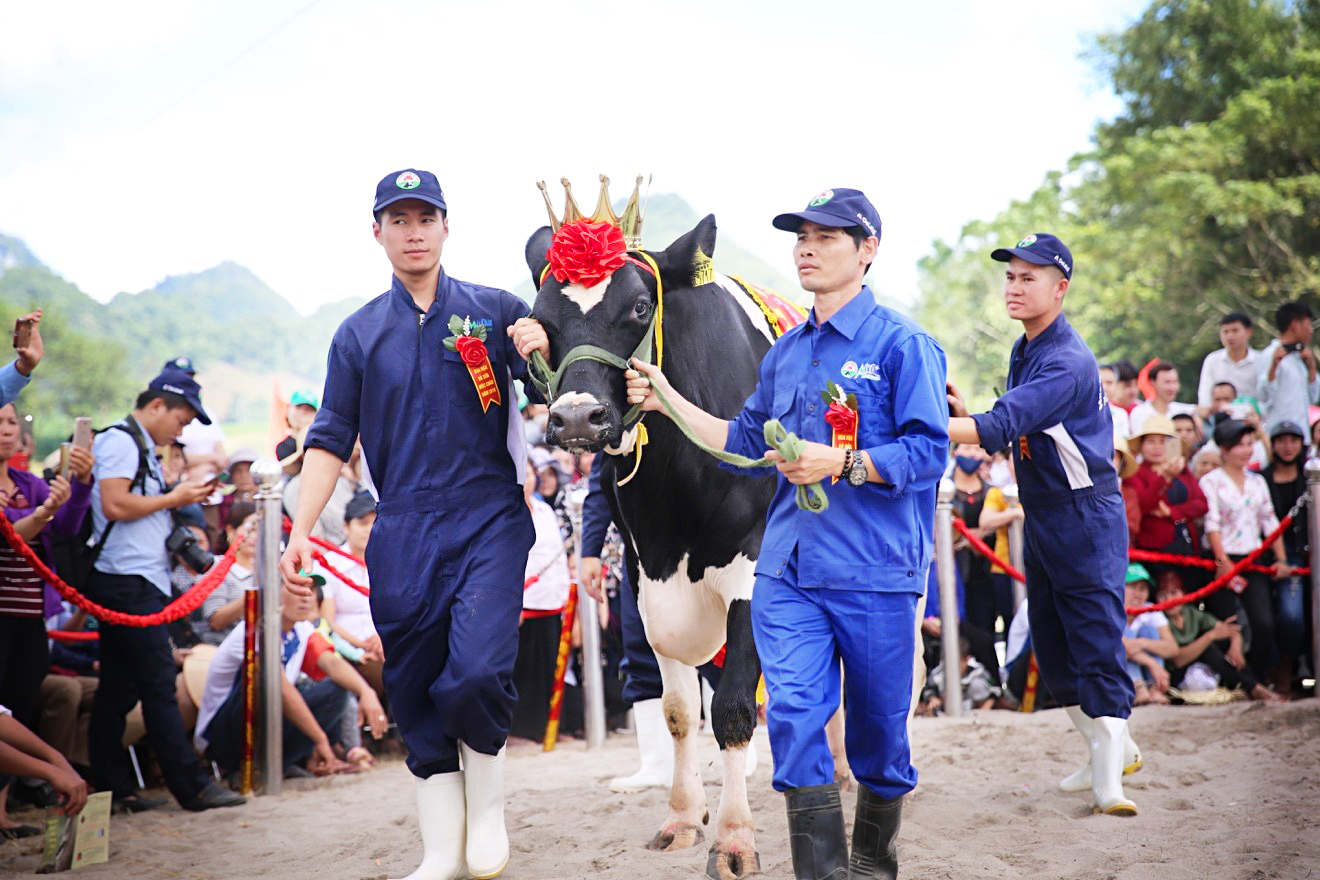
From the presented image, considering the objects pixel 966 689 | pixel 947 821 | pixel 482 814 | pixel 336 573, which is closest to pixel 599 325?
pixel 482 814

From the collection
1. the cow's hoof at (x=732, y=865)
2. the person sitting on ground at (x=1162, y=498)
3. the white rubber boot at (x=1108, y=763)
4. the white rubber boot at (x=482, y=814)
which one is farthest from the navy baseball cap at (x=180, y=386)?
the person sitting on ground at (x=1162, y=498)

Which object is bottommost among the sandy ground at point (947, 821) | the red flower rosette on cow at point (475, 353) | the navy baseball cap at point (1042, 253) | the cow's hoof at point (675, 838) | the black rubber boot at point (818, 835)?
the sandy ground at point (947, 821)

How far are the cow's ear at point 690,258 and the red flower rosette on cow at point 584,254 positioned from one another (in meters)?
0.42

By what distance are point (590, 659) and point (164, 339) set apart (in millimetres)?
36432

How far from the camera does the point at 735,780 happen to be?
4.41 m

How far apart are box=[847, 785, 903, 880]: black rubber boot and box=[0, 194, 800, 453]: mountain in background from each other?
2030cm

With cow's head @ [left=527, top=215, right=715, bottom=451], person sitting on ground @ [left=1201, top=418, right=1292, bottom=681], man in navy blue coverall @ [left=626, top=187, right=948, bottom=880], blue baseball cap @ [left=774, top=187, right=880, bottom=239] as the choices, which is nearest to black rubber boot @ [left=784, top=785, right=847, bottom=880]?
man in navy blue coverall @ [left=626, top=187, right=948, bottom=880]

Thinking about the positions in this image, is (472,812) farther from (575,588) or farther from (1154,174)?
(1154,174)

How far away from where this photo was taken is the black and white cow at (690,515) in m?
4.30

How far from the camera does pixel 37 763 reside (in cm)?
485

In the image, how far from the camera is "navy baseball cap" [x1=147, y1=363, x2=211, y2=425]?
631cm

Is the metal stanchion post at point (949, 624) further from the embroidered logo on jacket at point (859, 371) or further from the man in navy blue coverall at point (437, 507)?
the embroidered logo on jacket at point (859, 371)

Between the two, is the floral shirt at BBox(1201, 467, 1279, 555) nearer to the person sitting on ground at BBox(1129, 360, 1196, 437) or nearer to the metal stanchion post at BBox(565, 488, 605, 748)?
the person sitting on ground at BBox(1129, 360, 1196, 437)

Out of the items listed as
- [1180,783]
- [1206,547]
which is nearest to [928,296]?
[1206,547]
